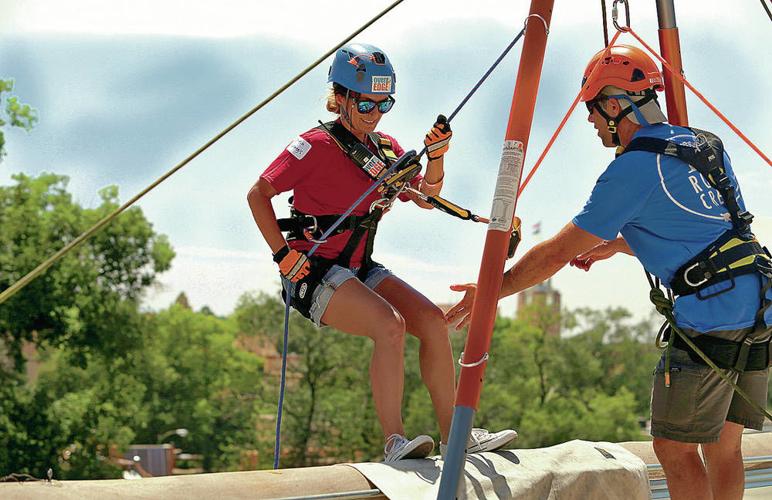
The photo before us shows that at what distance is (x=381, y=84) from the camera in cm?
432

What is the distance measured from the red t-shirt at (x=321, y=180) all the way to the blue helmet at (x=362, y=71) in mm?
240

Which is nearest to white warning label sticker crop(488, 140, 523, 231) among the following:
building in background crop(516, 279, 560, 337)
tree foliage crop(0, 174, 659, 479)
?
tree foliage crop(0, 174, 659, 479)

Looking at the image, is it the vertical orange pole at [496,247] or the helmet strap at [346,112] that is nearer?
the vertical orange pole at [496,247]

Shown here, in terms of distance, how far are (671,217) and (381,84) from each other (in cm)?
135

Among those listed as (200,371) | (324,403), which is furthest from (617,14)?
(200,371)

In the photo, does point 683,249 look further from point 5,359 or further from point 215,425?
point 215,425

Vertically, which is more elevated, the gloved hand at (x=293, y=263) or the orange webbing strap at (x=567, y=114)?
the orange webbing strap at (x=567, y=114)

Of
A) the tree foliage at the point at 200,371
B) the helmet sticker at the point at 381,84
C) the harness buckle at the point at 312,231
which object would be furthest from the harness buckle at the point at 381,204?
the tree foliage at the point at 200,371

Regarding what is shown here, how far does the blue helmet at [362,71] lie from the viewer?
4.29 metres

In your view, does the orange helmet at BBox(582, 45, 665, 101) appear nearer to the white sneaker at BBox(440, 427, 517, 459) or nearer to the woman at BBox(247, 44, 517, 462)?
the woman at BBox(247, 44, 517, 462)

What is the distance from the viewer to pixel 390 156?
4402mm

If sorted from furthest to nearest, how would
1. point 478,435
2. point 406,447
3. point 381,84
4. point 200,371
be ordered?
point 200,371, point 381,84, point 478,435, point 406,447

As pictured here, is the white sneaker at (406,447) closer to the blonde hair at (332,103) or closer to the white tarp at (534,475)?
the white tarp at (534,475)

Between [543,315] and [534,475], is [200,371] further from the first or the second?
[534,475]
